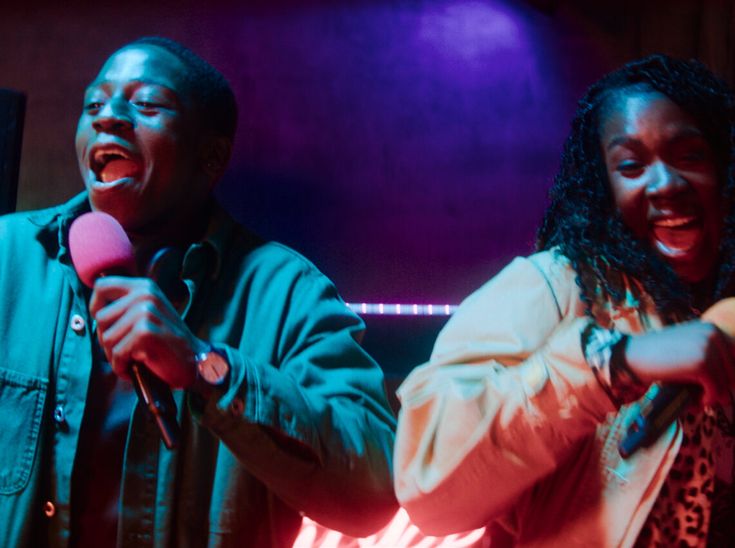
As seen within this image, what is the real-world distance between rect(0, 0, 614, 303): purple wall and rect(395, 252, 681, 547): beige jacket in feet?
4.22

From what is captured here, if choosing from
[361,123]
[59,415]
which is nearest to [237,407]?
[59,415]

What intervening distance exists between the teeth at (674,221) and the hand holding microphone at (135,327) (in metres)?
0.91

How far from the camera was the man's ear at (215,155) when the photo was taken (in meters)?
1.98

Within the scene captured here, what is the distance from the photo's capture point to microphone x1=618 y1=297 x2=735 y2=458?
1.03 m

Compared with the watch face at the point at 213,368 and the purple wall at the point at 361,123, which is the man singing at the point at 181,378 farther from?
the purple wall at the point at 361,123

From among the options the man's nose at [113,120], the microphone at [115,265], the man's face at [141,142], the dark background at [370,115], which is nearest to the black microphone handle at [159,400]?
the microphone at [115,265]

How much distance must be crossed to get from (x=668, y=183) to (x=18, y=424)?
140 centimetres

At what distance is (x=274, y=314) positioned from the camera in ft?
5.89

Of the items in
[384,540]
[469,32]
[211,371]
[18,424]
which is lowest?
[384,540]

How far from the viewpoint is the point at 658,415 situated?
1.05 metres

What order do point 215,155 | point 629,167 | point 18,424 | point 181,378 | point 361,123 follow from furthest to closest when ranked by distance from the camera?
point 361,123 < point 215,155 < point 18,424 < point 629,167 < point 181,378

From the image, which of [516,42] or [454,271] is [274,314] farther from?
[516,42]

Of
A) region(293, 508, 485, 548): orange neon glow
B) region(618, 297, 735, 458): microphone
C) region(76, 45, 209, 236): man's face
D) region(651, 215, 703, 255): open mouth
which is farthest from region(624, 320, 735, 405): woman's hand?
region(293, 508, 485, 548): orange neon glow

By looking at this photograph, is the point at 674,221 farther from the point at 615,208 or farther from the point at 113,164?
the point at 113,164
